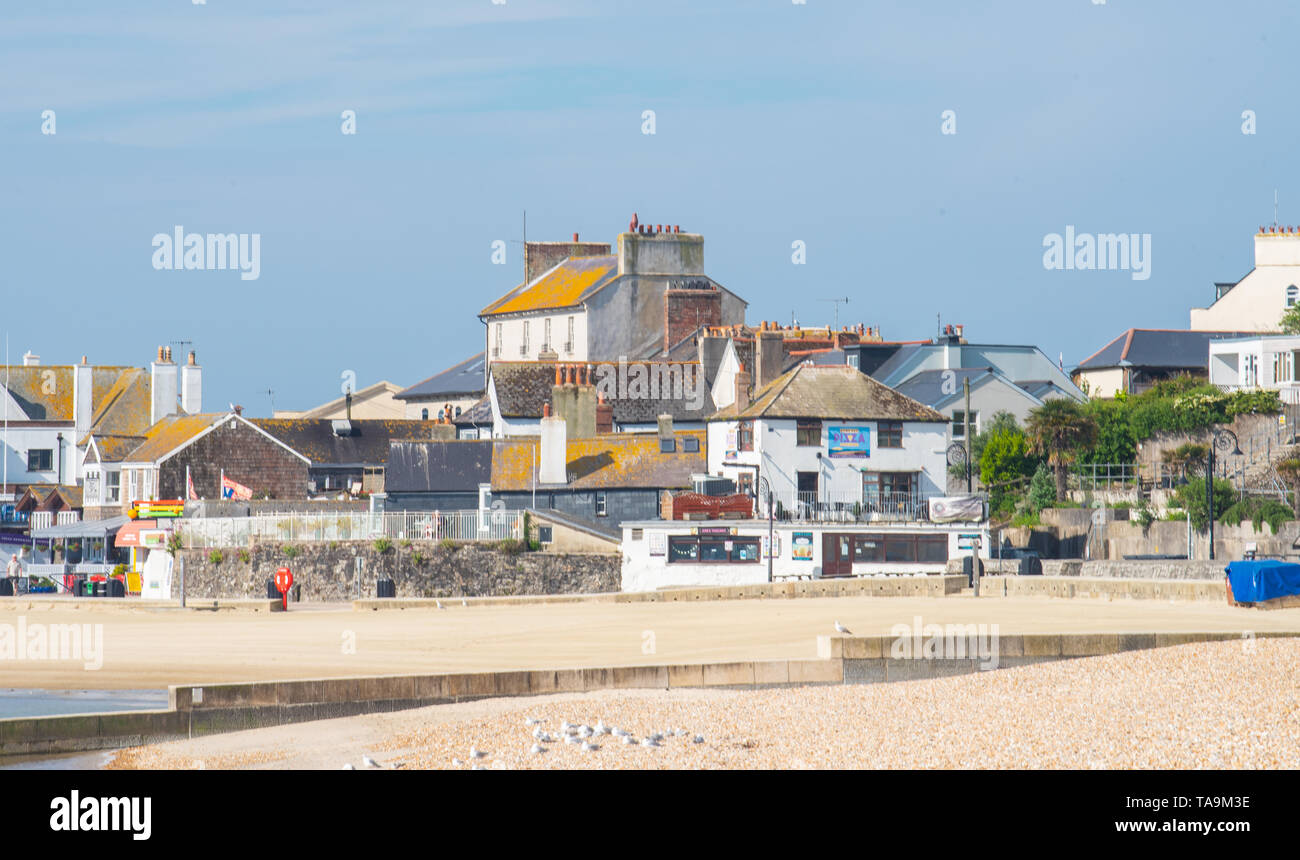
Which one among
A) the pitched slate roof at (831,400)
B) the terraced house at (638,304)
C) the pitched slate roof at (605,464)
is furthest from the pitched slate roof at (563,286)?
the pitched slate roof at (831,400)

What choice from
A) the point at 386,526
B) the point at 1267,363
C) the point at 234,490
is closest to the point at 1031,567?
the point at 386,526

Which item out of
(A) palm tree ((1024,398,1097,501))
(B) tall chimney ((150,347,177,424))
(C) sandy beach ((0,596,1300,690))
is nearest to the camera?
(C) sandy beach ((0,596,1300,690))

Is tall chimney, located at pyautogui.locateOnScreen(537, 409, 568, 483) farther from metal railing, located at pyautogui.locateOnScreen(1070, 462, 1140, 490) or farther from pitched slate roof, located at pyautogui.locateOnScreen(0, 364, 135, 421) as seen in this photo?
pitched slate roof, located at pyautogui.locateOnScreen(0, 364, 135, 421)

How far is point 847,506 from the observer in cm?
4728

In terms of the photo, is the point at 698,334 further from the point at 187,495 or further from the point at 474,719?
the point at 474,719

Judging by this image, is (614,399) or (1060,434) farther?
(614,399)

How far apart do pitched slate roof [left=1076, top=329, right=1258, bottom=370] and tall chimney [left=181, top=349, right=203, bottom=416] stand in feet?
129

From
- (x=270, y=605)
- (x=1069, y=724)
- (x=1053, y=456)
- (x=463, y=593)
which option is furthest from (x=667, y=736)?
(x=1053, y=456)

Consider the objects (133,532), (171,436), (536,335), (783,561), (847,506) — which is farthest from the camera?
(536,335)

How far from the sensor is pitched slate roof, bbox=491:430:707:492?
51.6 m

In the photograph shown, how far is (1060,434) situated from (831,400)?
29.0 feet

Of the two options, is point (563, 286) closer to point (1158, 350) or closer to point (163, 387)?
point (163, 387)

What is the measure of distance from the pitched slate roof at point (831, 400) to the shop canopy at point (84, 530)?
74.7 ft

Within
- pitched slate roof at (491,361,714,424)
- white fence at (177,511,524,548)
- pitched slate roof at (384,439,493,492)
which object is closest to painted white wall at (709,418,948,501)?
white fence at (177,511,524,548)
